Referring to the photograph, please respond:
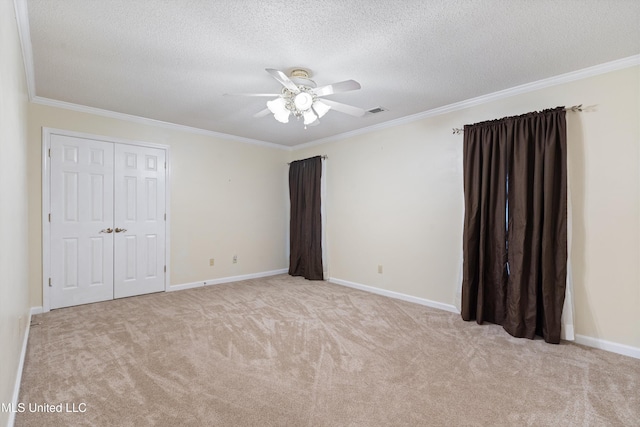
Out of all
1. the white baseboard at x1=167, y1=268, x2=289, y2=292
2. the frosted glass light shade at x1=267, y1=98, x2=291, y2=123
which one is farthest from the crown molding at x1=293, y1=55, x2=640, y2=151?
the white baseboard at x1=167, y1=268, x2=289, y2=292

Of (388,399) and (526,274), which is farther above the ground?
(526,274)

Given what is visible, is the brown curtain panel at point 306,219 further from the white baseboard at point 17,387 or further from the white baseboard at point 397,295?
the white baseboard at point 17,387

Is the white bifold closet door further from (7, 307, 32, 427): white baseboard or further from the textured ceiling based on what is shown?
(7, 307, 32, 427): white baseboard

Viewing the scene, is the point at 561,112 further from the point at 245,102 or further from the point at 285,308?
the point at 285,308

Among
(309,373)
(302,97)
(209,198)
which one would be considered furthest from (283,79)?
(209,198)

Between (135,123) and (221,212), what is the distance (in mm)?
1755

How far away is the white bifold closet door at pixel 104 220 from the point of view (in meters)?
3.78

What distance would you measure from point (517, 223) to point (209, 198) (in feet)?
13.8

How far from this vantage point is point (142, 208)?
4.39m

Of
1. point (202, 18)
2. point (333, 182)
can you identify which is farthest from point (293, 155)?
point (202, 18)

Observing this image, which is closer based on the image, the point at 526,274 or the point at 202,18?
the point at 202,18

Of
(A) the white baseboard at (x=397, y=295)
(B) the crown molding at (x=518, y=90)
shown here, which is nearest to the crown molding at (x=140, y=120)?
(B) the crown molding at (x=518, y=90)

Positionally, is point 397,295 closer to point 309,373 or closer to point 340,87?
point 309,373

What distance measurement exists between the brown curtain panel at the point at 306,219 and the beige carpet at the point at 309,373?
1824mm
